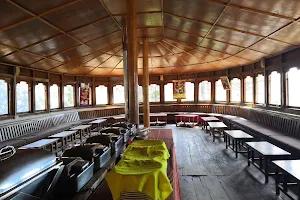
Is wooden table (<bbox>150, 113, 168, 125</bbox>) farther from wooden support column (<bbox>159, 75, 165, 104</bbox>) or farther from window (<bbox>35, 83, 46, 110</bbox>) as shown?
window (<bbox>35, 83, 46, 110</bbox>)

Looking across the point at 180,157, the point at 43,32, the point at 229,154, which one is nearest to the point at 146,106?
the point at 180,157

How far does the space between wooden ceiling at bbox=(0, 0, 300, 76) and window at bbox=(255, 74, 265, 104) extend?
0.74 metres

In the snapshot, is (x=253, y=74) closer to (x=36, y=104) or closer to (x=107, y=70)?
(x=107, y=70)

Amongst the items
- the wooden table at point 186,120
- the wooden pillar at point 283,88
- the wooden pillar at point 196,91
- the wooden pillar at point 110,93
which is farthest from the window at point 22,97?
the wooden pillar at point 283,88

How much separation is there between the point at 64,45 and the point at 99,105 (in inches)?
205

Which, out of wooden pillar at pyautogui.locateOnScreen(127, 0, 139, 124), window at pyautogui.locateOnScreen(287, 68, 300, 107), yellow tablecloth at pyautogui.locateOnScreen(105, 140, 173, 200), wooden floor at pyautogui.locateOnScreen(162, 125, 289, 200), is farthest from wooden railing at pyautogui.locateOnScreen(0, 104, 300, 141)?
yellow tablecloth at pyautogui.locateOnScreen(105, 140, 173, 200)

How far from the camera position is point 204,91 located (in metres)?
11.0

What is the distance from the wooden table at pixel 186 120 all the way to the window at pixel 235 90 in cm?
197

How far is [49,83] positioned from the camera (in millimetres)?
8094

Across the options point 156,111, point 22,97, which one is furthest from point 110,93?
point 22,97

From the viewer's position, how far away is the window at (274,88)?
630 centimetres

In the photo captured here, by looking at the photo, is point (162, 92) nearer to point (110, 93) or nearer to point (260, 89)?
point (110, 93)

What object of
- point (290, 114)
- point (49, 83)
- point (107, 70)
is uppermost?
point (107, 70)

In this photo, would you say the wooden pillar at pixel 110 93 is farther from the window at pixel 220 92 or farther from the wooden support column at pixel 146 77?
the window at pixel 220 92
